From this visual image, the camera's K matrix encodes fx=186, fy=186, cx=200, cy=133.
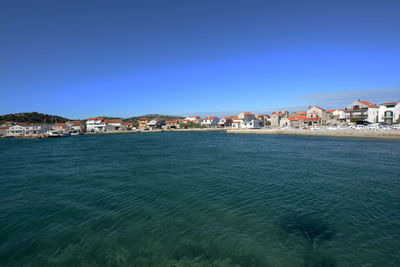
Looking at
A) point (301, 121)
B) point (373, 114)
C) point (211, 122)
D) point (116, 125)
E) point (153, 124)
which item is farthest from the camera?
point (211, 122)

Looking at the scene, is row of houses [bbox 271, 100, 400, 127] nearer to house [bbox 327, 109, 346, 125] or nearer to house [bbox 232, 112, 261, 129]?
house [bbox 327, 109, 346, 125]

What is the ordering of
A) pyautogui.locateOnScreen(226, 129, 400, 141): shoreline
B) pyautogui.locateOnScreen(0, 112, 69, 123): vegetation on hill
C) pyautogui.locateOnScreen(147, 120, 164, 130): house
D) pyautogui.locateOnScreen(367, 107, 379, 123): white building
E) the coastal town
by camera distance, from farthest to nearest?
pyautogui.locateOnScreen(0, 112, 69, 123): vegetation on hill < pyautogui.locateOnScreen(147, 120, 164, 130): house < pyautogui.locateOnScreen(367, 107, 379, 123): white building < the coastal town < pyautogui.locateOnScreen(226, 129, 400, 141): shoreline

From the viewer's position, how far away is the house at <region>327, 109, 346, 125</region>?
65.2m

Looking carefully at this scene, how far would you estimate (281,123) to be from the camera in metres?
76.0

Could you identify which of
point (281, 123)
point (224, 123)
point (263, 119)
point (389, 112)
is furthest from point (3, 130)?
point (389, 112)

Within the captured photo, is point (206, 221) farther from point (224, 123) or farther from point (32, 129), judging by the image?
point (32, 129)

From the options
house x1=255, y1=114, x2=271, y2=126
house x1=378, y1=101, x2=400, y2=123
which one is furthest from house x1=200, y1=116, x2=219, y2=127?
house x1=378, y1=101, x2=400, y2=123

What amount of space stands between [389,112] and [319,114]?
20.7 metres

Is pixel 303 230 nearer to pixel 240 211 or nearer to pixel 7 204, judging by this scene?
pixel 240 211

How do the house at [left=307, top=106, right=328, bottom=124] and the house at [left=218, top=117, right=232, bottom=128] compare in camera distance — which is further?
the house at [left=218, top=117, right=232, bottom=128]

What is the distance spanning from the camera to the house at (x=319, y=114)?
69062 mm

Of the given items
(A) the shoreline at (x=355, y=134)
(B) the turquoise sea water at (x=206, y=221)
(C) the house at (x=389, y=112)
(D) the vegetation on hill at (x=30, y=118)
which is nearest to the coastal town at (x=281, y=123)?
(C) the house at (x=389, y=112)

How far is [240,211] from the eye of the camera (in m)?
7.13

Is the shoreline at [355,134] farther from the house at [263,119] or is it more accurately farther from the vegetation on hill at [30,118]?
the vegetation on hill at [30,118]
